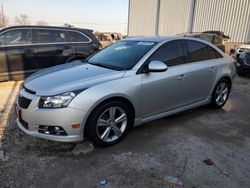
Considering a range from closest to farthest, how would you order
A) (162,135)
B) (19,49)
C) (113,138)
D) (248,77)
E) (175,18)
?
(113,138) < (162,135) < (19,49) < (248,77) < (175,18)

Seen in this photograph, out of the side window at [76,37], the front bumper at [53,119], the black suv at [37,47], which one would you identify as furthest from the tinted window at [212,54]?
the side window at [76,37]

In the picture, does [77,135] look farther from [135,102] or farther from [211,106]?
[211,106]

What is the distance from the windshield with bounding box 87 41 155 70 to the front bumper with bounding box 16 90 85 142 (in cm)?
102

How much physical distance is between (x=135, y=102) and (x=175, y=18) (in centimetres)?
1873

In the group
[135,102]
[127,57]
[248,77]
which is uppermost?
[127,57]

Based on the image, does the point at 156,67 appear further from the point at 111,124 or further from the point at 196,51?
the point at 196,51

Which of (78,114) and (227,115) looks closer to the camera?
(78,114)

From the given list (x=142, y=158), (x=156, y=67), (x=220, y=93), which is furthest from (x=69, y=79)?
(x=220, y=93)

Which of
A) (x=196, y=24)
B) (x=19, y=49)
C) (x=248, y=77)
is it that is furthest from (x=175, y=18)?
(x=19, y=49)

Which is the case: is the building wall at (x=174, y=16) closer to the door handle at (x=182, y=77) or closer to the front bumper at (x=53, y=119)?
the door handle at (x=182, y=77)

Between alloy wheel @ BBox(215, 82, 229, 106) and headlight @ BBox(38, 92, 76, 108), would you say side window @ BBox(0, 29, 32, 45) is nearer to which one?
headlight @ BBox(38, 92, 76, 108)

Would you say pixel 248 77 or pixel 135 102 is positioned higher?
pixel 135 102

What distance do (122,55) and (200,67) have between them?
144 cm

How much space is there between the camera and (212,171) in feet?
8.99
